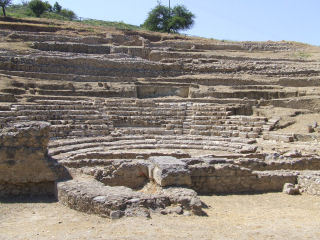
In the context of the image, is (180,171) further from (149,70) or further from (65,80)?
(149,70)

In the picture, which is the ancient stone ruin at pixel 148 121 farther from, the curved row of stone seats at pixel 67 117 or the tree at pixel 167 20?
the tree at pixel 167 20

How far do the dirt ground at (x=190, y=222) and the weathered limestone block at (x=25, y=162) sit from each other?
0.82 meters

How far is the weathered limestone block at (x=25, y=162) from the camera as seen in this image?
955cm

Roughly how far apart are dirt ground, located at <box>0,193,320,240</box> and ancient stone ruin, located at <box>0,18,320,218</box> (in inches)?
17.8

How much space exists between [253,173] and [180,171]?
2.42 meters

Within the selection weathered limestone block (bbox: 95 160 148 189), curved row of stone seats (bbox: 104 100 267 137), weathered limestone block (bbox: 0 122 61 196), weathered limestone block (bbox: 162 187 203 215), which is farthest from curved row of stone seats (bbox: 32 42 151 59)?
weathered limestone block (bbox: 162 187 203 215)

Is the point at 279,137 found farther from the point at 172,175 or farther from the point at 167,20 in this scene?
the point at 167,20

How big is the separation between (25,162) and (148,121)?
9.17m

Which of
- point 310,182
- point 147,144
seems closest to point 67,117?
point 147,144

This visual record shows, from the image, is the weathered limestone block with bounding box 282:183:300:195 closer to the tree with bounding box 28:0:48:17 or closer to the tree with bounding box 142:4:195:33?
the tree with bounding box 142:4:195:33

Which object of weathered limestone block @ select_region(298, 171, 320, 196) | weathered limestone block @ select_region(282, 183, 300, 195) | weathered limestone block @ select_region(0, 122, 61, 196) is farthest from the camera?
weathered limestone block @ select_region(282, 183, 300, 195)

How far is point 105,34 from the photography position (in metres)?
38.0

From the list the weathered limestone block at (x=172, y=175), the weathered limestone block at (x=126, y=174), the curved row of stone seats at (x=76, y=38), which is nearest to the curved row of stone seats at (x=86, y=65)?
the curved row of stone seats at (x=76, y=38)

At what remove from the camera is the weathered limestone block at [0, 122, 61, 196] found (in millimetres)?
9547
